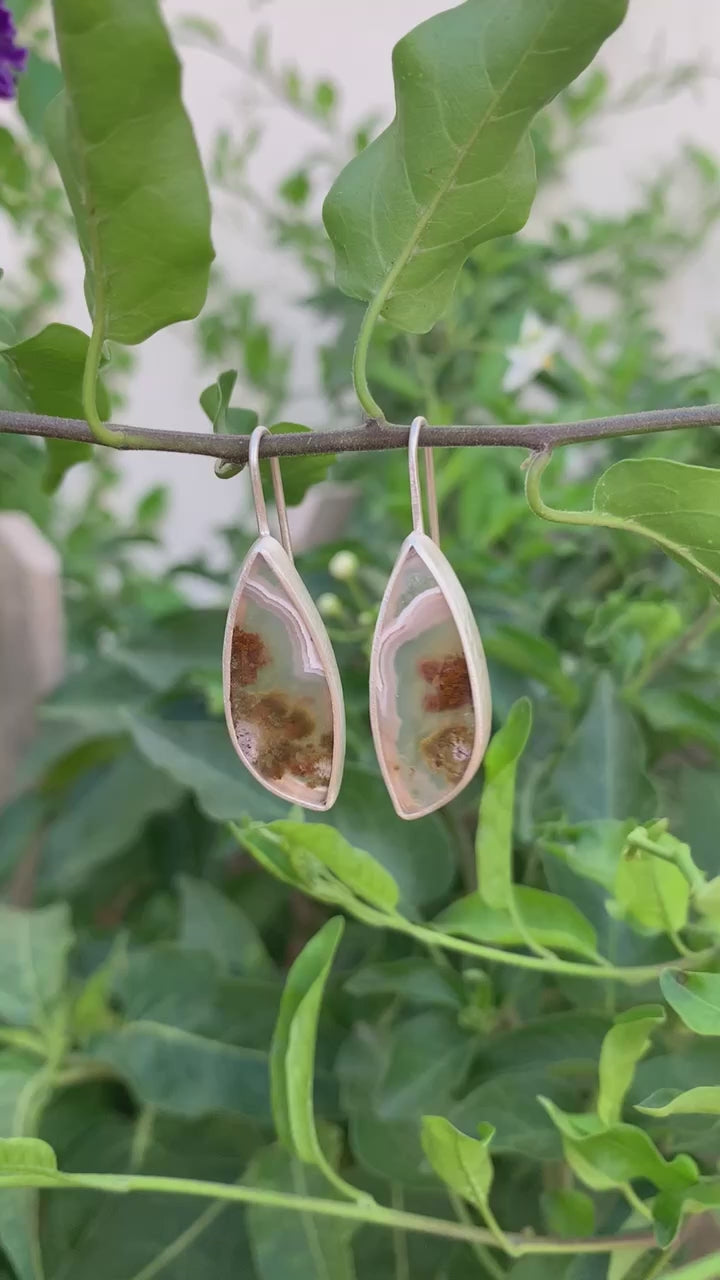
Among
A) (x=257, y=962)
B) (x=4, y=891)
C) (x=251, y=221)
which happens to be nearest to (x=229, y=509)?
(x=251, y=221)

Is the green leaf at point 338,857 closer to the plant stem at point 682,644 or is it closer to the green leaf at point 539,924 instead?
the green leaf at point 539,924

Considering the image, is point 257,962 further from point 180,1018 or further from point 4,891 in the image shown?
point 4,891

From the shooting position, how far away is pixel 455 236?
180 mm

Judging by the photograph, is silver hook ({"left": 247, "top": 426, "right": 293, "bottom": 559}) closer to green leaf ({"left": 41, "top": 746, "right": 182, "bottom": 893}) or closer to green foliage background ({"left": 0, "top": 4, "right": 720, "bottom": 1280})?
green foliage background ({"left": 0, "top": 4, "right": 720, "bottom": 1280})

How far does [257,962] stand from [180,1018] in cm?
6

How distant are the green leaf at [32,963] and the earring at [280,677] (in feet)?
0.59

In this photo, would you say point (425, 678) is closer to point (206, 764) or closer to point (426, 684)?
point (426, 684)

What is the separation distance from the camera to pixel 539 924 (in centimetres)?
24

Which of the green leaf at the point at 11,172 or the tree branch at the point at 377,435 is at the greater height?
the green leaf at the point at 11,172

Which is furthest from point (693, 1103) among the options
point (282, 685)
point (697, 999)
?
point (282, 685)

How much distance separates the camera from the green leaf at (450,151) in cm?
16

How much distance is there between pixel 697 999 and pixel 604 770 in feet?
0.37

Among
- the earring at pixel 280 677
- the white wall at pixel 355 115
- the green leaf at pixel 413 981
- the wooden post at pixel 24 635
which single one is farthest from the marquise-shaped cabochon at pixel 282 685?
the white wall at pixel 355 115

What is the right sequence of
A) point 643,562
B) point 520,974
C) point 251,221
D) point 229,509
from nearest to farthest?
point 520,974
point 643,562
point 251,221
point 229,509
